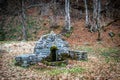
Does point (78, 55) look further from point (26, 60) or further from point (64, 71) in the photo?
point (26, 60)

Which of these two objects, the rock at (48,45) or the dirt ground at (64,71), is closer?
the dirt ground at (64,71)

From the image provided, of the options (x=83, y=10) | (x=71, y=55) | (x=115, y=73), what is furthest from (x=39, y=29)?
(x=115, y=73)

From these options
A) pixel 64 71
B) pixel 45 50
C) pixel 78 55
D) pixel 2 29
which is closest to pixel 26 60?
pixel 45 50

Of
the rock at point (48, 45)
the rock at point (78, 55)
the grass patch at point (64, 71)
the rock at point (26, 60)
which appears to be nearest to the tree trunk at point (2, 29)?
the rock at point (48, 45)

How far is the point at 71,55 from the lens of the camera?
1691 centimetres

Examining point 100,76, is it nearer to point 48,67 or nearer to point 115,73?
point 115,73

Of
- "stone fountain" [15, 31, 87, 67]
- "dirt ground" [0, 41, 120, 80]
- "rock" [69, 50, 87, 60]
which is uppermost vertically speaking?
"stone fountain" [15, 31, 87, 67]

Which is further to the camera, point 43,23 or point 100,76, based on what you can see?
point 43,23

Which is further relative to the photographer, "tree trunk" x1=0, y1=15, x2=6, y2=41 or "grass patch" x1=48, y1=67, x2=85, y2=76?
"tree trunk" x1=0, y1=15, x2=6, y2=41

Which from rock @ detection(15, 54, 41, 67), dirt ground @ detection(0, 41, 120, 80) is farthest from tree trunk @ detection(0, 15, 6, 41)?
rock @ detection(15, 54, 41, 67)

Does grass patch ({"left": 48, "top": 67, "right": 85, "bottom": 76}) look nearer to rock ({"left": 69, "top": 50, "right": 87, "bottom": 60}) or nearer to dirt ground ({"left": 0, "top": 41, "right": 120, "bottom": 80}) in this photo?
dirt ground ({"left": 0, "top": 41, "right": 120, "bottom": 80})

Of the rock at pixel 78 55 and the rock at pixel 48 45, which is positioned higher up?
the rock at pixel 48 45

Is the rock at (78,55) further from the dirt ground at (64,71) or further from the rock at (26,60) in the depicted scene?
the rock at (26,60)

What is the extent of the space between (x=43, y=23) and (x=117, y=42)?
1127 centimetres
